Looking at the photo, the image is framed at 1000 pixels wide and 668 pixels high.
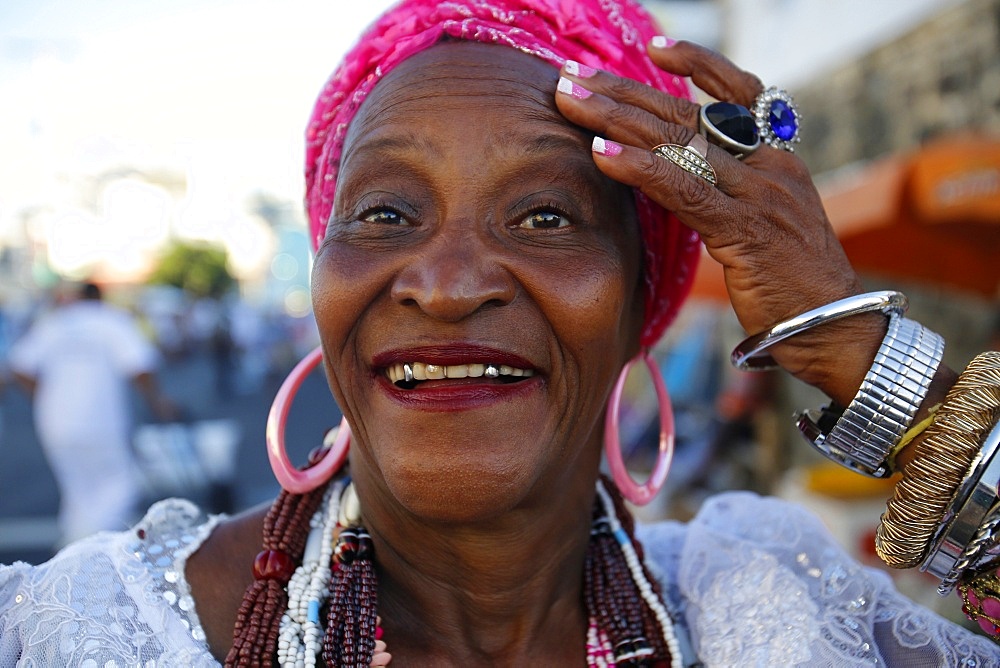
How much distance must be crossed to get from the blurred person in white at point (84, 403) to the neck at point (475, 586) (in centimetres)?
515

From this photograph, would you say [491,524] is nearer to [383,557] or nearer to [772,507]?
[383,557]

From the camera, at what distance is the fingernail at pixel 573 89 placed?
155cm

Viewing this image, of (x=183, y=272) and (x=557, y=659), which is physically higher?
(x=557, y=659)

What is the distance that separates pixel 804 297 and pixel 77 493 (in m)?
6.07

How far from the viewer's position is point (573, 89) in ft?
5.11

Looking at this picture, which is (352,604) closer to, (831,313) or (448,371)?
(448,371)

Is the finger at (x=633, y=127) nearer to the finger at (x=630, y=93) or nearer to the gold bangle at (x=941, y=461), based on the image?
the finger at (x=630, y=93)

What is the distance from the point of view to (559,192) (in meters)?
1.59

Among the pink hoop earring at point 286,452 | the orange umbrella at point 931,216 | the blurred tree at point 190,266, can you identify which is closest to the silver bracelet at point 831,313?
the pink hoop earring at point 286,452

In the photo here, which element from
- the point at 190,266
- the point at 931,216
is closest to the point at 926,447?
the point at 931,216

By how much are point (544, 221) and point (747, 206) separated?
389 millimetres

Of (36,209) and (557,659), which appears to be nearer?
(557,659)

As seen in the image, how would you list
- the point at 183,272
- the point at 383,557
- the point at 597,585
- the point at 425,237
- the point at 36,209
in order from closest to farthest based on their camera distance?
the point at 425,237
the point at 383,557
the point at 597,585
the point at 183,272
the point at 36,209

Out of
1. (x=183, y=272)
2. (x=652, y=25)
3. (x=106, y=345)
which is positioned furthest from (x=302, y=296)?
(x=652, y=25)
